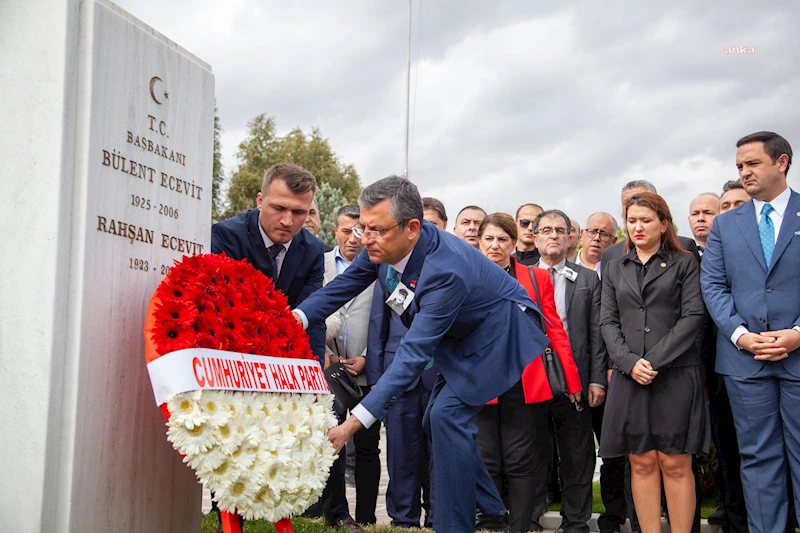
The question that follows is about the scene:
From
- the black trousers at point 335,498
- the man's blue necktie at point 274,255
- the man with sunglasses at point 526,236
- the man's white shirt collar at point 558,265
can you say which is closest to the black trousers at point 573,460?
the man's white shirt collar at point 558,265

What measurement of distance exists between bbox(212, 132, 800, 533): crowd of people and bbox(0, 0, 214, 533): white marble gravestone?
113 cm

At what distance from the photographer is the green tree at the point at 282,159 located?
47.2 m

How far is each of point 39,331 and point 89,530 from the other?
98 centimetres

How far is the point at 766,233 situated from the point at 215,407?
161 inches

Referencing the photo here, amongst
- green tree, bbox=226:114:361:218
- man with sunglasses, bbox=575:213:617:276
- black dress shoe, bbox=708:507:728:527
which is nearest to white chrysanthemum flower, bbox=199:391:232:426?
black dress shoe, bbox=708:507:728:527

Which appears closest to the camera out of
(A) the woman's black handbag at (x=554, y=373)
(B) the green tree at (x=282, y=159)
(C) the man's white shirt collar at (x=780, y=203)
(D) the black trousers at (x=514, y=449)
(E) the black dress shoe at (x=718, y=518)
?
(C) the man's white shirt collar at (x=780, y=203)

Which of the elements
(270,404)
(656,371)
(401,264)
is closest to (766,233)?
(656,371)

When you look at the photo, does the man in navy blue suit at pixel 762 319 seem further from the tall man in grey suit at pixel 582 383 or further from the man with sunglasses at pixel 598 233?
the man with sunglasses at pixel 598 233

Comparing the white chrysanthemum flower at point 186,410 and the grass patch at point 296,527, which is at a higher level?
the white chrysanthemum flower at point 186,410

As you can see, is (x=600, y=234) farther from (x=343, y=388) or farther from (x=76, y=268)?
(x=76, y=268)

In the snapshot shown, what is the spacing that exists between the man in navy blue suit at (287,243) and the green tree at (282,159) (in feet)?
136

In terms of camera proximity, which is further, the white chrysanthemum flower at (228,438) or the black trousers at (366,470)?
the black trousers at (366,470)

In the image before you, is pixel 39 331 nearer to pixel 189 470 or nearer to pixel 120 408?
pixel 120 408

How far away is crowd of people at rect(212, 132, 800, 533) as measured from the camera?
191 inches
